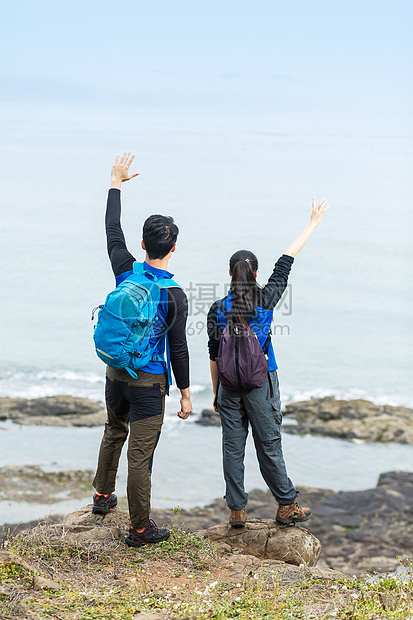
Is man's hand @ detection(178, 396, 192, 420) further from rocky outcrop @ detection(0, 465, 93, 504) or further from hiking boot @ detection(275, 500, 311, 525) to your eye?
rocky outcrop @ detection(0, 465, 93, 504)

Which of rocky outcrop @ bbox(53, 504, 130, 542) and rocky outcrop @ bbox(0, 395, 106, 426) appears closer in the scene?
rocky outcrop @ bbox(53, 504, 130, 542)

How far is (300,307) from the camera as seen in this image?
29.8 m

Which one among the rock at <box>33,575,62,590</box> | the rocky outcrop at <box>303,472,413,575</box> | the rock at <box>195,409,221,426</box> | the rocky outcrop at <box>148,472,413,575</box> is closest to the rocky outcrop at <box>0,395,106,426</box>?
the rock at <box>195,409,221,426</box>

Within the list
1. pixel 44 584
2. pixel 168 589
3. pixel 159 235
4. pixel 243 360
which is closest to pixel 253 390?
pixel 243 360

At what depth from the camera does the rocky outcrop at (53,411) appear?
13468mm

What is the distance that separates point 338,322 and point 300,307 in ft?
8.72

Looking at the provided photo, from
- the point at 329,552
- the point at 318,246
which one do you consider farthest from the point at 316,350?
the point at 318,246

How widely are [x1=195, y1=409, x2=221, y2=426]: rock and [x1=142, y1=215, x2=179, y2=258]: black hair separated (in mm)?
9301

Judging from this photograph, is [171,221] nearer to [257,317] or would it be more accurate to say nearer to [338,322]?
[257,317]

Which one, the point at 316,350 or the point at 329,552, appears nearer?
the point at 329,552

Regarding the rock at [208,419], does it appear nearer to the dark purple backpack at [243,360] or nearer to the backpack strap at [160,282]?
the dark purple backpack at [243,360]

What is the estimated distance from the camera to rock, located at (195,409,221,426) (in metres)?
13.8

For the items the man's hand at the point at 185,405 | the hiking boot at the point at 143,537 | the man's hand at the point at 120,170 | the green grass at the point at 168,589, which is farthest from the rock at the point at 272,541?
the man's hand at the point at 120,170

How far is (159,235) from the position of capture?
4.66 metres
